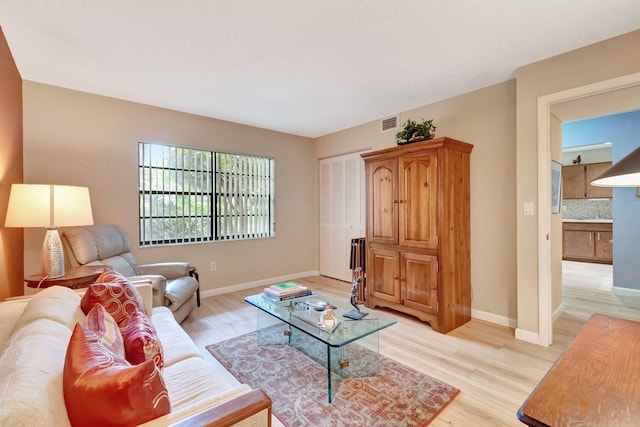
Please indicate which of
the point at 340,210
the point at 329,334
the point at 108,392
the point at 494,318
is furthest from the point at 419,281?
the point at 108,392

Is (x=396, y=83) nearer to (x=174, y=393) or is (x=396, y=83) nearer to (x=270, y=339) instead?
(x=270, y=339)

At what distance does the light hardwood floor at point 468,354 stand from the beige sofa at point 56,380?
2.03 ft

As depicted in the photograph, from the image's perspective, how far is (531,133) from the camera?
254 cm

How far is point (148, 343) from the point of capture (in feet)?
4.12

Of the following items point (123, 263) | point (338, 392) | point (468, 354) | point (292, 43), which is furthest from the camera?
point (123, 263)

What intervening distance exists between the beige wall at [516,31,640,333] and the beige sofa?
261 centimetres

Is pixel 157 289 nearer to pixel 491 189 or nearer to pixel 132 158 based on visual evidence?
pixel 132 158

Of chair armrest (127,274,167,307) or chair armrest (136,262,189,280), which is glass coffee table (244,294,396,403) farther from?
chair armrest (136,262,189,280)

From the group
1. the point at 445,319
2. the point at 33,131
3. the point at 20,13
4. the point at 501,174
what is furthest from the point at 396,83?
the point at 33,131

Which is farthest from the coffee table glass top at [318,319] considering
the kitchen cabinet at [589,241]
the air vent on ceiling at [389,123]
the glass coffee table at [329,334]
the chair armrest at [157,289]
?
the kitchen cabinet at [589,241]

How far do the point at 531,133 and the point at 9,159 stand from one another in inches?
171

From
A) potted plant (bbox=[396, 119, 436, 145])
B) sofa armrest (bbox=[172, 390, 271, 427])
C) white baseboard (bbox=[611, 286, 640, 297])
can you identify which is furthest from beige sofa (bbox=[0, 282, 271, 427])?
white baseboard (bbox=[611, 286, 640, 297])

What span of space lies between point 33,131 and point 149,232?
145cm

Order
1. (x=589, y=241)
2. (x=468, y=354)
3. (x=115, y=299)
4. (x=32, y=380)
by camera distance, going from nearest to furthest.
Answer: (x=32, y=380)
(x=115, y=299)
(x=468, y=354)
(x=589, y=241)
